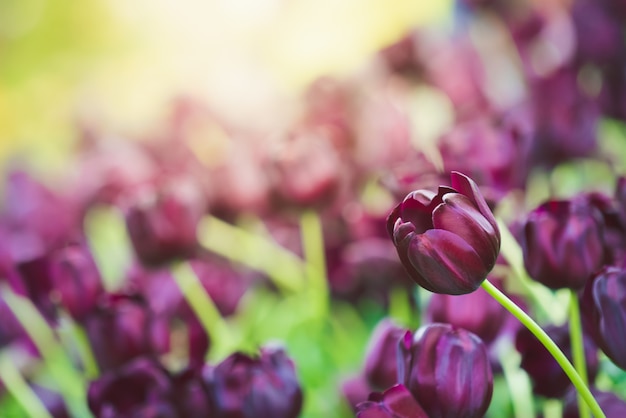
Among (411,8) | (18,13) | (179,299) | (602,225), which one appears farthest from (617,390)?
(18,13)

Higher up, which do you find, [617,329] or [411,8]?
[617,329]

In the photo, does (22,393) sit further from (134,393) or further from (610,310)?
(610,310)

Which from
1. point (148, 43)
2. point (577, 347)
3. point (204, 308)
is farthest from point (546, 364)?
point (148, 43)

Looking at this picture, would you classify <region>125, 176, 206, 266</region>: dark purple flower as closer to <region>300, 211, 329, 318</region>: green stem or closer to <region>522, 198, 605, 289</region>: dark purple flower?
<region>300, 211, 329, 318</region>: green stem

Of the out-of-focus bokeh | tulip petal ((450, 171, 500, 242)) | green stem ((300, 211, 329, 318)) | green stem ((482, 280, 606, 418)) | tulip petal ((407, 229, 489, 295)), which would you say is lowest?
the out-of-focus bokeh

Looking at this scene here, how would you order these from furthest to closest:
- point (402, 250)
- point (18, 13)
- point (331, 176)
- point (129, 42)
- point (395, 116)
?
1. point (129, 42)
2. point (18, 13)
3. point (395, 116)
4. point (331, 176)
5. point (402, 250)

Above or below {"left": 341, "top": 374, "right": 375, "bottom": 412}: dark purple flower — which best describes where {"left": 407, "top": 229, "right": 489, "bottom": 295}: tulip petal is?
above

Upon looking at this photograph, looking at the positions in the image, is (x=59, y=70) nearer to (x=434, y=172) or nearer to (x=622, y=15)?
(x=622, y=15)

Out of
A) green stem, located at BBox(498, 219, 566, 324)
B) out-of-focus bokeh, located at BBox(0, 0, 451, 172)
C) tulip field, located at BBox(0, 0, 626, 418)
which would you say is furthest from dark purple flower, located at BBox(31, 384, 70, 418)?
out-of-focus bokeh, located at BBox(0, 0, 451, 172)
